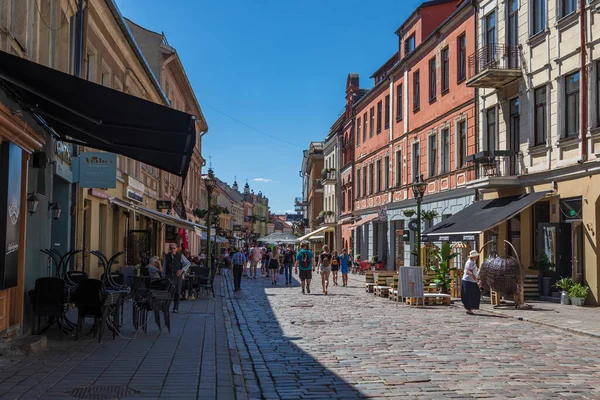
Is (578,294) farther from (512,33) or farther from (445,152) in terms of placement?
(445,152)

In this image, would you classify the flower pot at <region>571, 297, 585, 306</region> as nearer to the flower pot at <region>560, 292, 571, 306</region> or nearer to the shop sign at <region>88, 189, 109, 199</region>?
the flower pot at <region>560, 292, 571, 306</region>

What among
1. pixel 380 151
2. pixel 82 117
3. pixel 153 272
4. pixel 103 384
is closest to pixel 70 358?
pixel 103 384

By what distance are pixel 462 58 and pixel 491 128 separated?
12.3 ft

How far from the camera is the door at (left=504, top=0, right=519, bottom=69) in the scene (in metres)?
23.1

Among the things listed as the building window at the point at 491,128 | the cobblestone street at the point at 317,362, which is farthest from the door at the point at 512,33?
the cobblestone street at the point at 317,362

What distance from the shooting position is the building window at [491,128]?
81.3 ft

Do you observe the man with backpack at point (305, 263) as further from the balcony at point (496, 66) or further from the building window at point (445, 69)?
the building window at point (445, 69)

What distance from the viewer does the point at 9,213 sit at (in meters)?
9.34

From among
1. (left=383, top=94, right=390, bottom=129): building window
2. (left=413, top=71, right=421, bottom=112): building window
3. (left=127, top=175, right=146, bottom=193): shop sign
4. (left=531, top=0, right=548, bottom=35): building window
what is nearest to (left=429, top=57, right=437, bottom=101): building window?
(left=413, top=71, right=421, bottom=112): building window

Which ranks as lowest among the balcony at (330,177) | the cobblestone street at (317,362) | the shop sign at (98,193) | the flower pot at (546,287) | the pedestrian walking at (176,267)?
the cobblestone street at (317,362)

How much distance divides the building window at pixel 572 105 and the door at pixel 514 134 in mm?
2655

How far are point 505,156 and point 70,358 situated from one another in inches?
683

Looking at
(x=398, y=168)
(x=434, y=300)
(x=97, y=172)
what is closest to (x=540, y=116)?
(x=434, y=300)

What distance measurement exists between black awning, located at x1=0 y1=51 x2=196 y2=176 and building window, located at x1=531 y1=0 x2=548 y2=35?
14.0 meters
